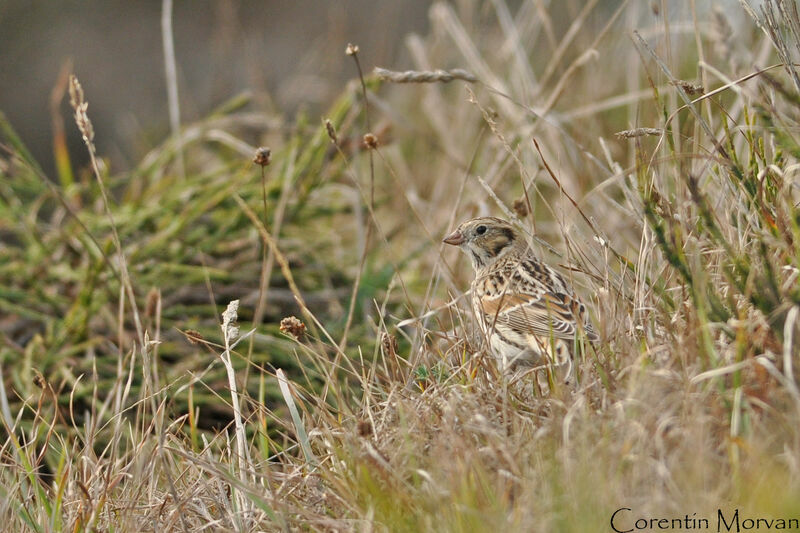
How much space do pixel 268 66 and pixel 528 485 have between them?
30.4ft

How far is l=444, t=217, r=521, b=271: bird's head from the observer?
12.5ft

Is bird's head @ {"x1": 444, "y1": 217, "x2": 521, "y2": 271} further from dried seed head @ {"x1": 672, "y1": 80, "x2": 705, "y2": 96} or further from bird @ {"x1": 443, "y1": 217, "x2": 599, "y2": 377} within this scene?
dried seed head @ {"x1": 672, "y1": 80, "x2": 705, "y2": 96}

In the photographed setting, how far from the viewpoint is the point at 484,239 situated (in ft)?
12.7

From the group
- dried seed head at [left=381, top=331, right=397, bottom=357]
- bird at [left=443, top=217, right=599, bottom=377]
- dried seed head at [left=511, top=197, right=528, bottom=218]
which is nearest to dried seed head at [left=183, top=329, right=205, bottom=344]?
dried seed head at [left=381, top=331, right=397, bottom=357]

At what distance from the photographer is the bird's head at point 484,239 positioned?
150 inches

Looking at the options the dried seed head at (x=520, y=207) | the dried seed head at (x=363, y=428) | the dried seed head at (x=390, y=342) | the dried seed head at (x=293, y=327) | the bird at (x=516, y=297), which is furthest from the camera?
the dried seed head at (x=520, y=207)

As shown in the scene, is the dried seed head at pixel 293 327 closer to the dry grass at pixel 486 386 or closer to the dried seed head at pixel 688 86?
the dry grass at pixel 486 386

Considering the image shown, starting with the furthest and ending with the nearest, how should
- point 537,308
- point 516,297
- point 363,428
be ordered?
point 516,297 → point 537,308 → point 363,428

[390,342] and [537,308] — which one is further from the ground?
[390,342]

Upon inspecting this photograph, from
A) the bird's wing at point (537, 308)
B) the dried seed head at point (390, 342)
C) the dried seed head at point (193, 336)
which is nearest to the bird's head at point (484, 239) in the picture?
the bird's wing at point (537, 308)

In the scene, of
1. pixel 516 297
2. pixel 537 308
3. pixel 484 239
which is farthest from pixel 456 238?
pixel 537 308

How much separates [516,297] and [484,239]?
0.35m

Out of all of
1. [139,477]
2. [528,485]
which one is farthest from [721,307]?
[139,477]

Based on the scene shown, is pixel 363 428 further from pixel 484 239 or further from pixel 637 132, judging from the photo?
pixel 484 239
